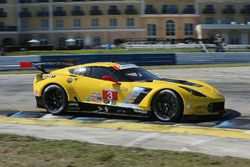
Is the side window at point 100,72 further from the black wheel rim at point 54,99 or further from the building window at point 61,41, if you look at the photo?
the building window at point 61,41

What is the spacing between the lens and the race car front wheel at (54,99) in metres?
10.9

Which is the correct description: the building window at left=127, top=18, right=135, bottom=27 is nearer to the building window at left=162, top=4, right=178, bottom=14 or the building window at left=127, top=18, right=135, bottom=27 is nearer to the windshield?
the building window at left=162, top=4, right=178, bottom=14

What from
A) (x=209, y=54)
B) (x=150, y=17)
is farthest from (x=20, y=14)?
(x=209, y=54)

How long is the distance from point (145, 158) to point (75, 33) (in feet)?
244

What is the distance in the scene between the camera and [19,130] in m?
9.11

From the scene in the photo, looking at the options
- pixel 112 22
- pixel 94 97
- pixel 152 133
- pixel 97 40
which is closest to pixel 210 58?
pixel 94 97

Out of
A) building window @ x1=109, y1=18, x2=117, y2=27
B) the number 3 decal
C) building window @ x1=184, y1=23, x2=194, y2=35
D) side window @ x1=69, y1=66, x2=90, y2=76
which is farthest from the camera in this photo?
building window @ x1=109, y1=18, x2=117, y2=27

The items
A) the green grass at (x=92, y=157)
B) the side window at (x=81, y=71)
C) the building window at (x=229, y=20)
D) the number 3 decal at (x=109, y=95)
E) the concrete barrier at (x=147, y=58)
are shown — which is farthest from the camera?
the building window at (x=229, y=20)

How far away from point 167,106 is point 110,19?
70981 mm

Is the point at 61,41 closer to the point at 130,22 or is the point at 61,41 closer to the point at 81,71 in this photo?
the point at 130,22

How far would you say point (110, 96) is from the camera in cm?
1034

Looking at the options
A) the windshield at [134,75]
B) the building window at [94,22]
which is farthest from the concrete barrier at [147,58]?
the building window at [94,22]

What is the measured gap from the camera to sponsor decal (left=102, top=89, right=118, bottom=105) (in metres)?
10.3

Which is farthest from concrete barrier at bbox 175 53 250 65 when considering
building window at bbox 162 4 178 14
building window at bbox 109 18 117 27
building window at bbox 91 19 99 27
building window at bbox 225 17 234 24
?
building window at bbox 91 19 99 27
